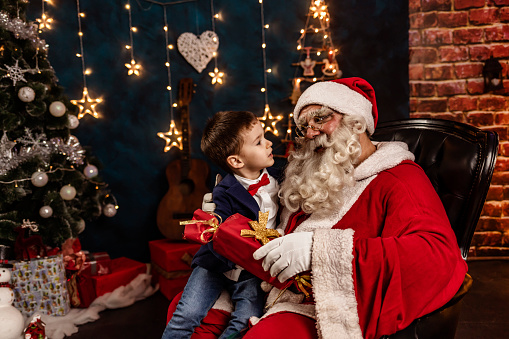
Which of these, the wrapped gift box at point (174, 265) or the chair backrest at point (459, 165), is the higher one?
the chair backrest at point (459, 165)

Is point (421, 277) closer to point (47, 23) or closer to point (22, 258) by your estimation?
point (22, 258)

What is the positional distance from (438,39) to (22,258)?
4.20 metres

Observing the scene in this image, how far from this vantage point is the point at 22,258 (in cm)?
304

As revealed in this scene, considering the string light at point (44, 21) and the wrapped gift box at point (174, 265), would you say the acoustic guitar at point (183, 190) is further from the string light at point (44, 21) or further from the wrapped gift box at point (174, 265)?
the string light at point (44, 21)

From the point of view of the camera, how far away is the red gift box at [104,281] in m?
3.31

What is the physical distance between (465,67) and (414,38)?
22.9 inches

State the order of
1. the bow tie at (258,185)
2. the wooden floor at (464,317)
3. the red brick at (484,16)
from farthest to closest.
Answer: the red brick at (484,16) → the wooden floor at (464,317) → the bow tie at (258,185)

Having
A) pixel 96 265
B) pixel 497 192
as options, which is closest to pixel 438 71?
pixel 497 192

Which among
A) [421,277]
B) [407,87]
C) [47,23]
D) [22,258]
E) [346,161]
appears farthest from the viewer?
[407,87]

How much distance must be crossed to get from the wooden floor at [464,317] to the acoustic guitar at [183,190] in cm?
63

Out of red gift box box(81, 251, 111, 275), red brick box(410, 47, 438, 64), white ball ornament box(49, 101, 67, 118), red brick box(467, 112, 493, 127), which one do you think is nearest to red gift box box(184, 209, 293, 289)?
white ball ornament box(49, 101, 67, 118)

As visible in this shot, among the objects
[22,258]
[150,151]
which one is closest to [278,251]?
[22,258]

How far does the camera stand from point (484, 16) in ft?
13.0

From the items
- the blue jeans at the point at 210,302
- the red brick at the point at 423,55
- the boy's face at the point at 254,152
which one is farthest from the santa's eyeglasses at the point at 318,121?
the red brick at the point at 423,55
